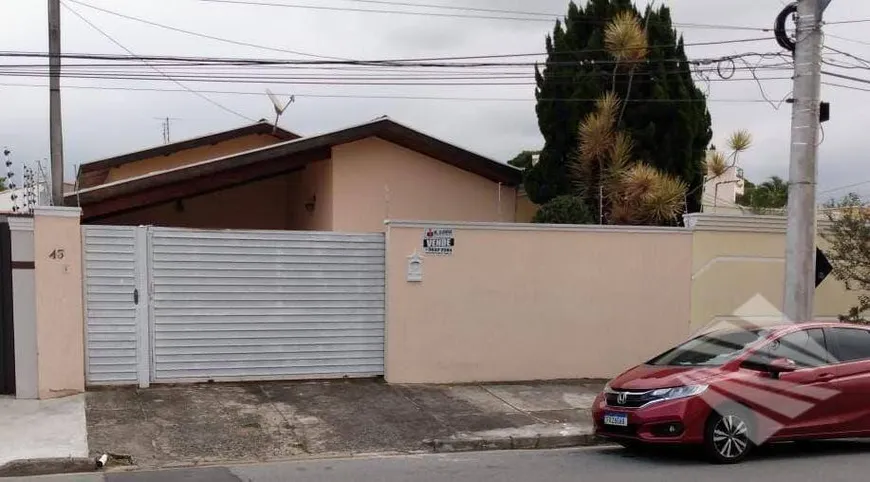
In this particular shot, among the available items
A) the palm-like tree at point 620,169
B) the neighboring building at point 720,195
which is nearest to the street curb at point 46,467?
the palm-like tree at point 620,169

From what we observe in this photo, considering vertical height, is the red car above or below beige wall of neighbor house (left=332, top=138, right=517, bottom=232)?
below

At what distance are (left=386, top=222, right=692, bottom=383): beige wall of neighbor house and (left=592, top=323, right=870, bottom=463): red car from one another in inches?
145

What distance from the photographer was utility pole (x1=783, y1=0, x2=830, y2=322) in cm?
1030

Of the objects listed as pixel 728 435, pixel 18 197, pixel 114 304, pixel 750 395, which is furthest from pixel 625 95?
pixel 18 197

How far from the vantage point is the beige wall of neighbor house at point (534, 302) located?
11.5 m

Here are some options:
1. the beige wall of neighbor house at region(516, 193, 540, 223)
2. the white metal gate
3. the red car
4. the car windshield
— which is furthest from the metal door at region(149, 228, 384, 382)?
the beige wall of neighbor house at region(516, 193, 540, 223)

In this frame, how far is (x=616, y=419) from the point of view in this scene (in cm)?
785

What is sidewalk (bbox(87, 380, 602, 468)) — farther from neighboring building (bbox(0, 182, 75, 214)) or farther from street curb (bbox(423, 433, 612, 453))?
neighboring building (bbox(0, 182, 75, 214))

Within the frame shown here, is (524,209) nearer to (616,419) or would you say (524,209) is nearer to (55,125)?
(616,419)

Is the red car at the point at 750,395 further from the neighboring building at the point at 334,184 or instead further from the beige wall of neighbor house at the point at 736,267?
the neighboring building at the point at 334,184

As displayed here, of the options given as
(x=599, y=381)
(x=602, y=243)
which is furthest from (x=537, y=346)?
(x=602, y=243)

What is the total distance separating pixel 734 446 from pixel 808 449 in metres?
1.48

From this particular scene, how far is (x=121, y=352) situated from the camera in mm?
10336

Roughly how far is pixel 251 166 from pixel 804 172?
9300 mm
